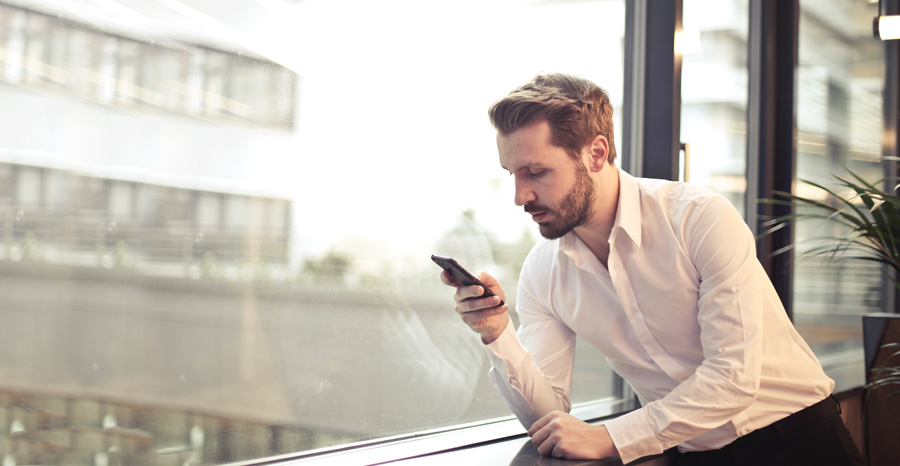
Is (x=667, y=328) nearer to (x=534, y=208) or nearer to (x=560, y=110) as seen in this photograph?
(x=534, y=208)

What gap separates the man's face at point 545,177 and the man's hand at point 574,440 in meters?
0.43

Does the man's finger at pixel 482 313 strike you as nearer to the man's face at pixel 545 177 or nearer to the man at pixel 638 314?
the man at pixel 638 314

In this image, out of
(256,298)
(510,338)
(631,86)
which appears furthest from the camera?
(631,86)

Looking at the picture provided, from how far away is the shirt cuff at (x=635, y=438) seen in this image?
152cm

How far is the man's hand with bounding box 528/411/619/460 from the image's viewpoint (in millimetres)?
1536

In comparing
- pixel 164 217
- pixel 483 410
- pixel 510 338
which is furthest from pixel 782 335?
pixel 164 217

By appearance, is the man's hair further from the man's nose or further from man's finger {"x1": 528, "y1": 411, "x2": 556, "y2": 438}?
man's finger {"x1": 528, "y1": 411, "x2": 556, "y2": 438}

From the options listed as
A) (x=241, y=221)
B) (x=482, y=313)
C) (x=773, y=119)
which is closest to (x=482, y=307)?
(x=482, y=313)

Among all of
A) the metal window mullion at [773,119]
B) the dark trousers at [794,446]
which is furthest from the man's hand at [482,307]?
the metal window mullion at [773,119]

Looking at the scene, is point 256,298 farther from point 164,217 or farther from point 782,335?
point 782,335

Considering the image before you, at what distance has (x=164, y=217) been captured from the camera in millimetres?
1362

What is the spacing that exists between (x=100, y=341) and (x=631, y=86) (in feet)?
6.77

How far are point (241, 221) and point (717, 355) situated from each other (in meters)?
1.07

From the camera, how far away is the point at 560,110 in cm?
158
